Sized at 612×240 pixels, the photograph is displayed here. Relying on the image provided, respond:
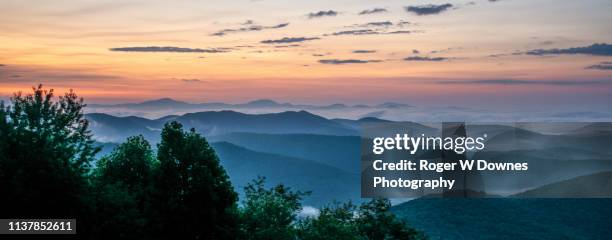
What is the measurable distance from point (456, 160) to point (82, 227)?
33512mm

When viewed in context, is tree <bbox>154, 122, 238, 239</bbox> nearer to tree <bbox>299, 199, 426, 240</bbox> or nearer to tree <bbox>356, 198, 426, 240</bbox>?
tree <bbox>299, 199, 426, 240</bbox>

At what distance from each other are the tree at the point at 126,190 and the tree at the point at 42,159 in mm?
1444

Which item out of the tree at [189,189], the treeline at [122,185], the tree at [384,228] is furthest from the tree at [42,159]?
the tree at [384,228]

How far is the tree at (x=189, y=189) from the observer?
129 ft

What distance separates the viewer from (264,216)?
47875mm

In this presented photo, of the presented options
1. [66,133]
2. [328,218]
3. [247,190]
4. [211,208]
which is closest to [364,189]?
[328,218]

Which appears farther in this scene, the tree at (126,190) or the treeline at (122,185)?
the tree at (126,190)

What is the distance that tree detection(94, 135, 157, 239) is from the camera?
3538 cm

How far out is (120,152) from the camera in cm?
4400

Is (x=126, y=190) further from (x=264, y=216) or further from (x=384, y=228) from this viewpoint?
(x=384, y=228)

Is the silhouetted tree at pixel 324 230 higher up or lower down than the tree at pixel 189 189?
lower down

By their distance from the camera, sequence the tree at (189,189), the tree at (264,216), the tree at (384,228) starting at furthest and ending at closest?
the tree at (384,228), the tree at (264,216), the tree at (189,189)

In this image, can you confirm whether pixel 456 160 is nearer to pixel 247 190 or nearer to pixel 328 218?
pixel 328 218

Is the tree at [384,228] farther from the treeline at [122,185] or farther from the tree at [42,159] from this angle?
the tree at [42,159]
